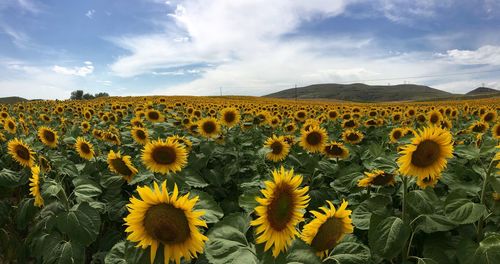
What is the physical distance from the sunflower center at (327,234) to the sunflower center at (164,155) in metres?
1.91

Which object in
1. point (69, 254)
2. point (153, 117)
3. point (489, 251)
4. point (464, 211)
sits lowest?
point (69, 254)

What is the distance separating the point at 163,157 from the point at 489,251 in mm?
2781

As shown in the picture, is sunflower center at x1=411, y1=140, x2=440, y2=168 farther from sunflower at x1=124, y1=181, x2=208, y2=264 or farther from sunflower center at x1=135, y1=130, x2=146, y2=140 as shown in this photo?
sunflower center at x1=135, y1=130, x2=146, y2=140

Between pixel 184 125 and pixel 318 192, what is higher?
pixel 184 125

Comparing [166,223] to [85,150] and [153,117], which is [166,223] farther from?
[153,117]

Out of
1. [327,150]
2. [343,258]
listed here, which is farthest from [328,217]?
[327,150]

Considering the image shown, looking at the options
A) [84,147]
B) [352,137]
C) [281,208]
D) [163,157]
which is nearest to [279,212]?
[281,208]

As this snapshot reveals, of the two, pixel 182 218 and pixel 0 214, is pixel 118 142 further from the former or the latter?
pixel 182 218

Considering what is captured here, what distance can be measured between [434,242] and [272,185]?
74.6 inches

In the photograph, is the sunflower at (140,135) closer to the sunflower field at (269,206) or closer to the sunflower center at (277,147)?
the sunflower field at (269,206)

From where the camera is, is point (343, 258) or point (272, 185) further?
point (343, 258)

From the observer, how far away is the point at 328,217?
2.10 m

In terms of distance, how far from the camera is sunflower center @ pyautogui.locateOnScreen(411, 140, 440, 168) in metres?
2.72

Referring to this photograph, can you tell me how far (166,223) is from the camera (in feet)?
6.51
